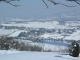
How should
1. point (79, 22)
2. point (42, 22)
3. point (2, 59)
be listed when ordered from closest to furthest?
point (2, 59), point (79, 22), point (42, 22)

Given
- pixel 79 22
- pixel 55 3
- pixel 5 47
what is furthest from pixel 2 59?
pixel 79 22

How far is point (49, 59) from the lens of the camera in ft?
22.0

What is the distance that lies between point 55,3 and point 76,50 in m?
7.15

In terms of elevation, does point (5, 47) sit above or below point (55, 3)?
below

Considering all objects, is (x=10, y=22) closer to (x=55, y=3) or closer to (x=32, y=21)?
(x=32, y=21)

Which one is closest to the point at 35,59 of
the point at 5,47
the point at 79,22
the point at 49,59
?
the point at 49,59

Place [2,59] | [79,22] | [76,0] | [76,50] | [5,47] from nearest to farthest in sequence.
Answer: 1. [76,0]
2. [2,59]
3. [76,50]
4. [5,47]
5. [79,22]

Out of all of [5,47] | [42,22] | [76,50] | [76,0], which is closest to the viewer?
[76,0]

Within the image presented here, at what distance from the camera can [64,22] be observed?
253 feet

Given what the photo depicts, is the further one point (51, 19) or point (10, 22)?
point (51, 19)

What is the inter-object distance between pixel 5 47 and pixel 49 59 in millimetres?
6611

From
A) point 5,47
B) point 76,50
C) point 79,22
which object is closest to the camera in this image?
point 76,50

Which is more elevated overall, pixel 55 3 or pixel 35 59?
pixel 55 3

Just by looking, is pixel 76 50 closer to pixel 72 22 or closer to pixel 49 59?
pixel 49 59
